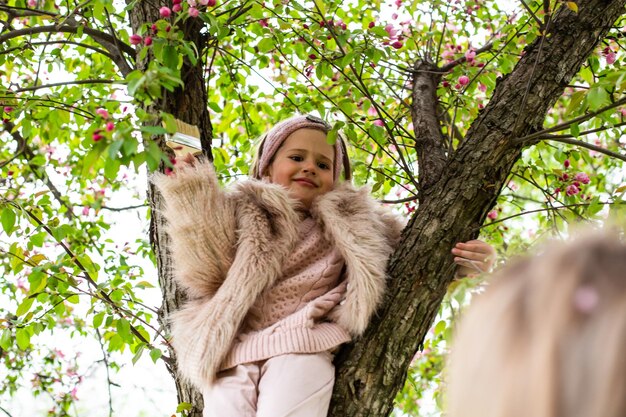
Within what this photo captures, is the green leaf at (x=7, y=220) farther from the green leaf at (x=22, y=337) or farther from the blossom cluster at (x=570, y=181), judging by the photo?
the blossom cluster at (x=570, y=181)

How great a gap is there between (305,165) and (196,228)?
59cm

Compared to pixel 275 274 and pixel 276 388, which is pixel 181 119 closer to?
pixel 275 274

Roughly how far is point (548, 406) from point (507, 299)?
0.41 ft

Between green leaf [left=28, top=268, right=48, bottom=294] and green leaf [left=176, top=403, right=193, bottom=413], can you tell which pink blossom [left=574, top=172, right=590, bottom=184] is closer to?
green leaf [left=176, top=403, right=193, bottom=413]

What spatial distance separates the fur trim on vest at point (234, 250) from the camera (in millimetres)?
2311

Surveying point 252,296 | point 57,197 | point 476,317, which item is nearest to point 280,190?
point 252,296

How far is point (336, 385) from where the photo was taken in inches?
85.9

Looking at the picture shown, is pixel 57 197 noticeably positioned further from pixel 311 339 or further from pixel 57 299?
pixel 311 339

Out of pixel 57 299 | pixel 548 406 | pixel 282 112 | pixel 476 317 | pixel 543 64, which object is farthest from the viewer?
pixel 282 112

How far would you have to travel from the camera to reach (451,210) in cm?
227

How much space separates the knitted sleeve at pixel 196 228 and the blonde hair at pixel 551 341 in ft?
5.72

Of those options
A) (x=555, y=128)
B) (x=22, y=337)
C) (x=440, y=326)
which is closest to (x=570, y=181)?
(x=440, y=326)

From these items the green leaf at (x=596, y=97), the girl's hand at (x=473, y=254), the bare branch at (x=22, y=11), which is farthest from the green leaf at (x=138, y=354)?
the green leaf at (x=596, y=97)

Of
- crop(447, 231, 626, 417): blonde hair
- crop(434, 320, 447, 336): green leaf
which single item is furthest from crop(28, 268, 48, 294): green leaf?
crop(447, 231, 626, 417): blonde hair
